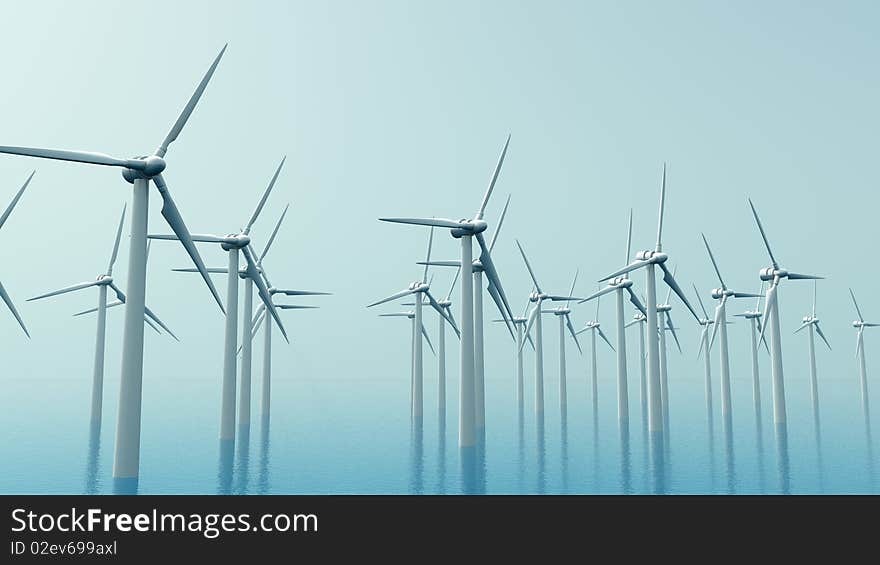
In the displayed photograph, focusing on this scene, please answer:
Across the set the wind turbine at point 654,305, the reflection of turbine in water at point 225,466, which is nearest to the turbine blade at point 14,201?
the reflection of turbine in water at point 225,466

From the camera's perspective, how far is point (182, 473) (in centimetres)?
3562

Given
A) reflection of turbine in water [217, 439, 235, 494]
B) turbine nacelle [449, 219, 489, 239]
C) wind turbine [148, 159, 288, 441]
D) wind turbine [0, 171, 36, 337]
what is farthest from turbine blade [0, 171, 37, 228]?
turbine nacelle [449, 219, 489, 239]

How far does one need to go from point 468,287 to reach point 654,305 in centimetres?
1879

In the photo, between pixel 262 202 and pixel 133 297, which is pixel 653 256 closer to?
pixel 262 202

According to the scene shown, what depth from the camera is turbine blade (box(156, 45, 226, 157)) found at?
31742 millimetres

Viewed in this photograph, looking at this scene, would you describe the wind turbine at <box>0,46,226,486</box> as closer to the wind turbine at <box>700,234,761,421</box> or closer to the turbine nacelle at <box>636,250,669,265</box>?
the turbine nacelle at <box>636,250,669,265</box>

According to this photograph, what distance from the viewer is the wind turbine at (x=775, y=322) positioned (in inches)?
2488

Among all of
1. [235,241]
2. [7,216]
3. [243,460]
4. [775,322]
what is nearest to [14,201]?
[7,216]

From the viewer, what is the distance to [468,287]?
45.3m

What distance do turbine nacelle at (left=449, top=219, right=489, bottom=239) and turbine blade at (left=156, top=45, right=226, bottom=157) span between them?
2027 centimetres
